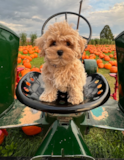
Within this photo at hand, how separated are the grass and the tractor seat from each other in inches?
22.6

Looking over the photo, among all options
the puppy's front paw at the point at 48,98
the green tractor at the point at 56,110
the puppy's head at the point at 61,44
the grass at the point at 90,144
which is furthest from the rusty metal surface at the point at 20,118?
the puppy's head at the point at 61,44

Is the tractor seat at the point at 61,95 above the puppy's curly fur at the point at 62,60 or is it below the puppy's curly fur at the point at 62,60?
below

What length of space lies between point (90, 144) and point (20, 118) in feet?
3.02

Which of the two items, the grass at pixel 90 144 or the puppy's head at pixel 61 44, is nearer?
the puppy's head at pixel 61 44

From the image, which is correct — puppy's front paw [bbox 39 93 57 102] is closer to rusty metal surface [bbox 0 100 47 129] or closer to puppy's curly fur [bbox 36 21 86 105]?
puppy's curly fur [bbox 36 21 86 105]

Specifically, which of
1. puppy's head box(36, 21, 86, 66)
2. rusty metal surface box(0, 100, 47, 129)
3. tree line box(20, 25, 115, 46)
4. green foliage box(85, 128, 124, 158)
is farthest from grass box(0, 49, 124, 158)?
tree line box(20, 25, 115, 46)

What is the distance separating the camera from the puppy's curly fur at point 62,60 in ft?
2.85

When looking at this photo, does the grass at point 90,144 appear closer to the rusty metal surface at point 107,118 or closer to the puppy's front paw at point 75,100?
the rusty metal surface at point 107,118

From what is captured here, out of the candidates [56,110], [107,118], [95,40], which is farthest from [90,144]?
[95,40]

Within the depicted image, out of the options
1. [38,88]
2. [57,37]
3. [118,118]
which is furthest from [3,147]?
[57,37]

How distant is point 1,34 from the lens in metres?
1.29

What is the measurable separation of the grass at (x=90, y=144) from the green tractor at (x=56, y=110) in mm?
415

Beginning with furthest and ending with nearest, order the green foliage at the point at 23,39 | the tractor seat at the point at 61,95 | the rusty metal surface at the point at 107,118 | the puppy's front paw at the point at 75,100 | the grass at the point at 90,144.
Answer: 1. the green foliage at the point at 23,39
2. the grass at the point at 90,144
3. the rusty metal surface at the point at 107,118
4. the puppy's front paw at the point at 75,100
5. the tractor seat at the point at 61,95

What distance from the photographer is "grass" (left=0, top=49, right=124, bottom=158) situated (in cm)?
158
